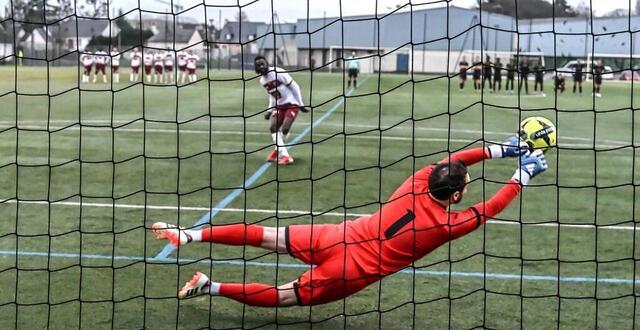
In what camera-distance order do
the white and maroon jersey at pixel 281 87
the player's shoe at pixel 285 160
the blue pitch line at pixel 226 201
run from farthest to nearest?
the white and maroon jersey at pixel 281 87
the player's shoe at pixel 285 160
the blue pitch line at pixel 226 201

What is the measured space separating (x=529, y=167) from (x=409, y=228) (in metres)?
0.91

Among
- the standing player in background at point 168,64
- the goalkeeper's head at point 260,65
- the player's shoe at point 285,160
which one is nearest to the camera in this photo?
the goalkeeper's head at point 260,65

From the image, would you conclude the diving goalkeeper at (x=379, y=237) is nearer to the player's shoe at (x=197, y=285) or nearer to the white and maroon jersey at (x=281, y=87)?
the player's shoe at (x=197, y=285)

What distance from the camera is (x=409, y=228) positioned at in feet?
15.9

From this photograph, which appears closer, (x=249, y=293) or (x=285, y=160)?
(x=249, y=293)

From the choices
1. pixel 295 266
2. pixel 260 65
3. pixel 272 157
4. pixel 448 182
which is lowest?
pixel 295 266

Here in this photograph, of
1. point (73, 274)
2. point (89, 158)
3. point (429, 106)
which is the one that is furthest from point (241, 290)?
point (429, 106)

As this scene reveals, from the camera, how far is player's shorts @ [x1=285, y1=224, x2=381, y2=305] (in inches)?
193

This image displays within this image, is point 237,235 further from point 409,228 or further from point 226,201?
point 226,201

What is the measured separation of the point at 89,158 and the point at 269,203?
14.1 ft

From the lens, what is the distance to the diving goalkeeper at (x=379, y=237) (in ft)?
16.0

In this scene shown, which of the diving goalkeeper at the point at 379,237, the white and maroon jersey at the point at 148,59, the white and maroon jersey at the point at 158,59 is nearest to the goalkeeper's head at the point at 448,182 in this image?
the diving goalkeeper at the point at 379,237

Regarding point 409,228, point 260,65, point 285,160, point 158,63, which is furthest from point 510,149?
point 158,63

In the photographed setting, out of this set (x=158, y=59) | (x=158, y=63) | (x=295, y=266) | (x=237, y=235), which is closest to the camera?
(x=237, y=235)
